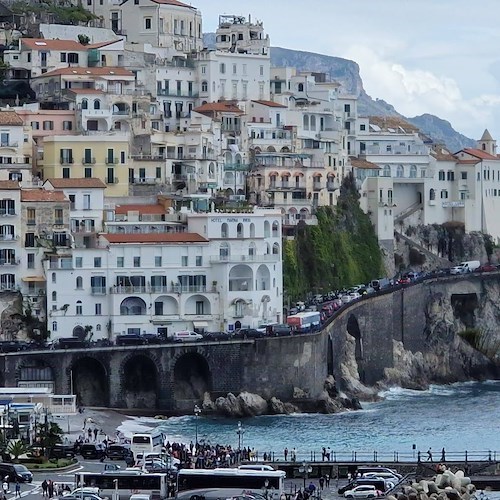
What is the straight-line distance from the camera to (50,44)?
162125 mm

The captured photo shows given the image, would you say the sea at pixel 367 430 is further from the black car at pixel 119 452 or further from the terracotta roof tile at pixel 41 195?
the terracotta roof tile at pixel 41 195

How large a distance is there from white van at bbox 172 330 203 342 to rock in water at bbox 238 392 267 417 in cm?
391

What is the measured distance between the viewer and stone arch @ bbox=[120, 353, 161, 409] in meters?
132

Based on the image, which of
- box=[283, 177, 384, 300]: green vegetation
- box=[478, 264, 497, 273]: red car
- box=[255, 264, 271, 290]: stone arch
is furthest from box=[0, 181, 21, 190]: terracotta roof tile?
box=[478, 264, 497, 273]: red car

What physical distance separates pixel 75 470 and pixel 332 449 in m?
18.6

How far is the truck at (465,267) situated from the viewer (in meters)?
165

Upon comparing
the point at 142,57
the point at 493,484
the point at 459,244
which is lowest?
the point at 493,484

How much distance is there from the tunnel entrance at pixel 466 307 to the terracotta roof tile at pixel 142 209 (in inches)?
1008

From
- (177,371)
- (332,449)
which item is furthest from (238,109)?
(332,449)

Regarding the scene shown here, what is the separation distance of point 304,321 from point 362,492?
38.5 m

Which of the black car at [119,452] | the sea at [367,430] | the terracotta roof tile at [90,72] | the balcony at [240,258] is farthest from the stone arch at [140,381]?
the terracotta roof tile at [90,72]

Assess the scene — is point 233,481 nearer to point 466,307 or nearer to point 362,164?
point 466,307

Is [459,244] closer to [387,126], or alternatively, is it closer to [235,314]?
[387,126]

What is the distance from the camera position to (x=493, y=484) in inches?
4099
